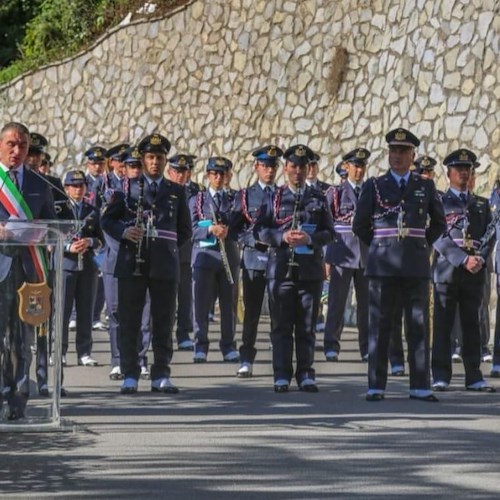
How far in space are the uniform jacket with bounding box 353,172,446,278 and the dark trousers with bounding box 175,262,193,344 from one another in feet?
18.9

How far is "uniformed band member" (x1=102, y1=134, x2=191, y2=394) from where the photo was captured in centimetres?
1465

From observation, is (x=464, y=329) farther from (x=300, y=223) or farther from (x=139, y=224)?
(x=139, y=224)

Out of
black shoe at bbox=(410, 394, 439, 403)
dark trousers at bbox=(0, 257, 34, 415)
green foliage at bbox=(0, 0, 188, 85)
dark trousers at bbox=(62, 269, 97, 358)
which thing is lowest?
black shoe at bbox=(410, 394, 439, 403)

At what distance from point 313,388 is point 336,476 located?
4861mm

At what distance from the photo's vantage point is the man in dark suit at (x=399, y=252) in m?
14.2

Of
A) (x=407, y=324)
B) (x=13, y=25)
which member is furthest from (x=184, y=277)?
(x=13, y=25)

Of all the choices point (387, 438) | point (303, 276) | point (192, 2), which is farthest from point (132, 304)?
point (192, 2)

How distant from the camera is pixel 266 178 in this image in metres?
16.4

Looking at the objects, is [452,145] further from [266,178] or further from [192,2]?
[192,2]

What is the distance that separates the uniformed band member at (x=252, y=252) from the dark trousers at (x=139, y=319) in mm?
1570

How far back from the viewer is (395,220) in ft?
46.7

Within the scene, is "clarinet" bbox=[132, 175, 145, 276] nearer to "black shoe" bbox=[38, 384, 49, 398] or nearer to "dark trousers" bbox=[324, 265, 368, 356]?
"black shoe" bbox=[38, 384, 49, 398]

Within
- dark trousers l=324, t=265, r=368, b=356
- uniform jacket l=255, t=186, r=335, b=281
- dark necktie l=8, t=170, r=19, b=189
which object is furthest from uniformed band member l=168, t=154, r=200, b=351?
dark necktie l=8, t=170, r=19, b=189

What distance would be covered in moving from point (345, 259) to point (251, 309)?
7.02ft
